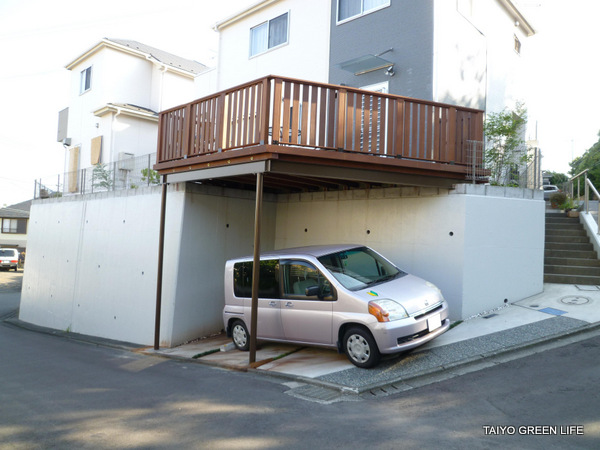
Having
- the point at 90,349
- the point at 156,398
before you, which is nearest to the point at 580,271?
the point at 156,398

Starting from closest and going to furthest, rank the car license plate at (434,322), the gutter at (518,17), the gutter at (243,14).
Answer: the car license plate at (434,322) < the gutter at (518,17) < the gutter at (243,14)

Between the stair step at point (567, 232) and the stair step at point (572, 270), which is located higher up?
the stair step at point (567, 232)

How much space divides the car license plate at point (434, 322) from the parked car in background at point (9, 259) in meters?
38.5

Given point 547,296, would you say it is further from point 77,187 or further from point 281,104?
point 77,187

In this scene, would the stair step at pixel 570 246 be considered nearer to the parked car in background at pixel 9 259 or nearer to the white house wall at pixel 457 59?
the white house wall at pixel 457 59

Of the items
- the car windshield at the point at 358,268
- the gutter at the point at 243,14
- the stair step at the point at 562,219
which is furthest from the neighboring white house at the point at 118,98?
the stair step at the point at 562,219

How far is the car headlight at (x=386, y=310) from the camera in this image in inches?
243

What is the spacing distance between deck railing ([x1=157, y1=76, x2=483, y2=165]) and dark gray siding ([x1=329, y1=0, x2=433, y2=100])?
7.17 ft

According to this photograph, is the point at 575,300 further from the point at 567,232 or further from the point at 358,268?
the point at 358,268

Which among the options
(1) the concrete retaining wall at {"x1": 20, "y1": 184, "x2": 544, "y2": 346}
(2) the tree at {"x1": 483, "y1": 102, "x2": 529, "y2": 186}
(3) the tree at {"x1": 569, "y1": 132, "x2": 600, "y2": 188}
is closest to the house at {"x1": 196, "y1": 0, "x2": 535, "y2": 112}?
(2) the tree at {"x1": 483, "y1": 102, "x2": 529, "y2": 186}

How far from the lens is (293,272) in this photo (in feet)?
24.7

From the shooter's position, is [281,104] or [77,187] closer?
[281,104]

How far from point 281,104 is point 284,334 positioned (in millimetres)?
3696

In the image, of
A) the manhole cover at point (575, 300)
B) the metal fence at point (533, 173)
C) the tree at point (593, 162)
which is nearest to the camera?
the manhole cover at point (575, 300)
